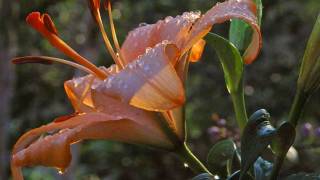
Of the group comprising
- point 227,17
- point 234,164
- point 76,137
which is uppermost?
point 227,17

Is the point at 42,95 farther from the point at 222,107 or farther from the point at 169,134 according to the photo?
the point at 169,134

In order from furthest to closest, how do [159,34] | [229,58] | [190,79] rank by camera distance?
[190,79] < [159,34] < [229,58]

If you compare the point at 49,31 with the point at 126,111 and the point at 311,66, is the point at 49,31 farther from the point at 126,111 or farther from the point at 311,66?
the point at 311,66

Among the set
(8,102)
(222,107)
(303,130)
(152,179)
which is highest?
(303,130)

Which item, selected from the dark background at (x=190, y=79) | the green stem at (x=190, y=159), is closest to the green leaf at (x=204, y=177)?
the green stem at (x=190, y=159)

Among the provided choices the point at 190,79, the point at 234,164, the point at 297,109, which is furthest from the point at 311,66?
the point at 190,79

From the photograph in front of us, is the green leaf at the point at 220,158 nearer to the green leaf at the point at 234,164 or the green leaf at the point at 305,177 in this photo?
the green leaf at the point at 234,164

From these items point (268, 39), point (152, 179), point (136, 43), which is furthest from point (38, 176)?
point (136, 43)
